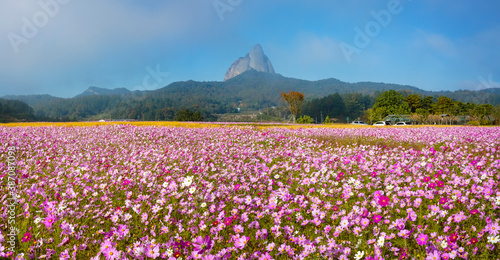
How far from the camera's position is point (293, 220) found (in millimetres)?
3705

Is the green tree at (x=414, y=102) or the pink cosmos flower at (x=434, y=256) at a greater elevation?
the green tree at (x=414, y=102)

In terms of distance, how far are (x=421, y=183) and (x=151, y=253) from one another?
413cm

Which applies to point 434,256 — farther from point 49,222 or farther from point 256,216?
point 49,222

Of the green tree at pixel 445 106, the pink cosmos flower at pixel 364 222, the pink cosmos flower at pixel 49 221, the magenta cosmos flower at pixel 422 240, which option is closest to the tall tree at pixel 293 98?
the green tree at pixel 445 106

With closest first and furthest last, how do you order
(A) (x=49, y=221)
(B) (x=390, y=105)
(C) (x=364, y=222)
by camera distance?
(C) (x=364, y=222), (A) (x=49, y=221), (B) (x=390, y=105)

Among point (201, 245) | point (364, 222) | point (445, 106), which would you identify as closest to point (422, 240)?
point (364, 222)

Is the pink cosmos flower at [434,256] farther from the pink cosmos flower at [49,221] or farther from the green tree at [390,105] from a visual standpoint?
the green tree at [390,105]

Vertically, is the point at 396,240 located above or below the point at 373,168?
below

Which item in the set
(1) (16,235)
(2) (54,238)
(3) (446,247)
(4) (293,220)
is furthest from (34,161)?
(3) (446,247)

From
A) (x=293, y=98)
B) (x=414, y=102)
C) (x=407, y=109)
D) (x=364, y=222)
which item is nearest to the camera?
(x=364, y=222)

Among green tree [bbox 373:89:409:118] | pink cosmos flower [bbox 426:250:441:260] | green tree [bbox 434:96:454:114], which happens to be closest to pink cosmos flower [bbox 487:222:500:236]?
pink cosmos flower [bbox 426:250:441:260]

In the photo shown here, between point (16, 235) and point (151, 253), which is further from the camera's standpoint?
point (16, 235)

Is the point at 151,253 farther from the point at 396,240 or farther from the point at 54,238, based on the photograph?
the point at 396,240

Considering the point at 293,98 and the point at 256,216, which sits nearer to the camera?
the point at 256,216
